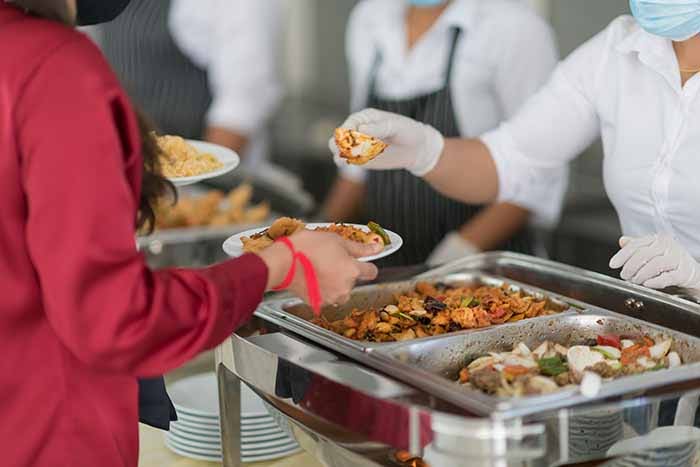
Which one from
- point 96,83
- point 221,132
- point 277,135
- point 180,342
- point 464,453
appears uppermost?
point 96,83

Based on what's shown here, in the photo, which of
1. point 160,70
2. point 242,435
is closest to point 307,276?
point 242,435

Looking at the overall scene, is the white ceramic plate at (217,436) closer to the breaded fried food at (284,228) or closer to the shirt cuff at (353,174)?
the breaded fried food at (284,228)

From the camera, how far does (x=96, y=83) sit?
1209 mm

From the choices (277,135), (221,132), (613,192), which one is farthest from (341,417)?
(277,135)

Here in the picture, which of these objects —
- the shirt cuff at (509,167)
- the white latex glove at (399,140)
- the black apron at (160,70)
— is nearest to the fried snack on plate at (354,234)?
the white latex glove at (399,140)

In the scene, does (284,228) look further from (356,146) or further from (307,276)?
(307,276)

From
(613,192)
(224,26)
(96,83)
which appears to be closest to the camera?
(96,83)

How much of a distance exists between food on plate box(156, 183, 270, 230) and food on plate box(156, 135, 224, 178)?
2.45 feet

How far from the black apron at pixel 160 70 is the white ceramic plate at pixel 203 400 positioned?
1.63 meters

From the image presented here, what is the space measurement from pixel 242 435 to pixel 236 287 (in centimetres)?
58

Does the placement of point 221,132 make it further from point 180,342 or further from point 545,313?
point 180,342

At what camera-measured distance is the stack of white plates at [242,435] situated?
183cm

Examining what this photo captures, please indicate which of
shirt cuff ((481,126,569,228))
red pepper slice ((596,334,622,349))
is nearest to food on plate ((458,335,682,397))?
red pepper slice ((596,334,622,349))

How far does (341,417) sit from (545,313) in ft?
1.54
